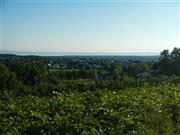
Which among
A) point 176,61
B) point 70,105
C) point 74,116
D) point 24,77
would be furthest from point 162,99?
point 24,77

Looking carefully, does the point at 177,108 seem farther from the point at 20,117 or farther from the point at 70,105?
the point at 20,117

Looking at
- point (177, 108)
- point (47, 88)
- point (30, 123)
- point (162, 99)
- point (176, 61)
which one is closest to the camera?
point (30, 123)

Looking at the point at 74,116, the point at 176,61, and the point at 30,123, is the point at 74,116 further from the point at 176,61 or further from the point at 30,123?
the point at 176,61

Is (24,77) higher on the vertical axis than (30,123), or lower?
lower

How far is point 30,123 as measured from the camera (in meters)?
5.93

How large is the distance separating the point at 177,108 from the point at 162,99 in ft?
2.01

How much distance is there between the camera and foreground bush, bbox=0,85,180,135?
5812 mm

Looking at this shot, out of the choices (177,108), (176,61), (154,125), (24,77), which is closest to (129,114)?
(154,125)

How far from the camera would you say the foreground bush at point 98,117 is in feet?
19.1

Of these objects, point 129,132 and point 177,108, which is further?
point 177,108

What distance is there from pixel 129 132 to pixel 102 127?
473 mm

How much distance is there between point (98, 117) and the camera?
6.64 meters

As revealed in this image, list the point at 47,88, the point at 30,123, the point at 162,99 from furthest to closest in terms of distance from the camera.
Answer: the point at 47,88
the point at 162,99
the point at 30,123

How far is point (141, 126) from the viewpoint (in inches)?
254
